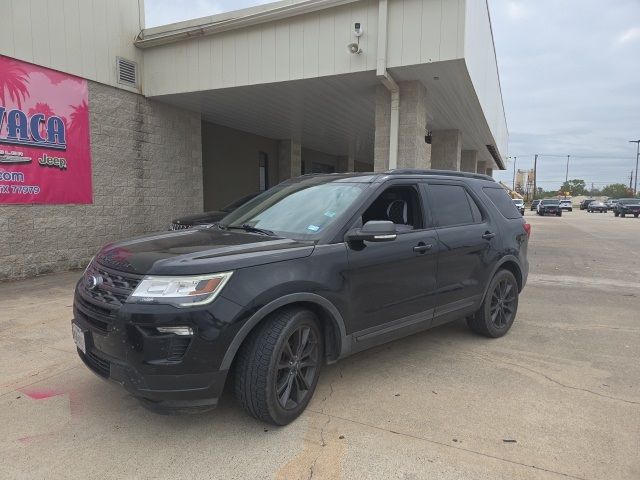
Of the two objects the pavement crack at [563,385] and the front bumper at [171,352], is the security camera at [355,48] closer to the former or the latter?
the pavement crack at [563,385]

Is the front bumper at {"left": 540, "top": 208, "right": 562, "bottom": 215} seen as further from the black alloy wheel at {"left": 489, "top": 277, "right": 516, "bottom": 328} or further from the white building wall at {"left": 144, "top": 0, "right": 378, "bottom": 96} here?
the black alloy wheel at {"left": 489, "top": 277, "right": 516, "bottom": 328}

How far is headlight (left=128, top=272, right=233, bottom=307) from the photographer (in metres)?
2.68

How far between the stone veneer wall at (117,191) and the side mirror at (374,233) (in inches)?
279

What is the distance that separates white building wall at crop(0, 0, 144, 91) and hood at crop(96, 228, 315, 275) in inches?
256

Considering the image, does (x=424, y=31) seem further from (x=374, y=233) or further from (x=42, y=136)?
(x=42, y=136)

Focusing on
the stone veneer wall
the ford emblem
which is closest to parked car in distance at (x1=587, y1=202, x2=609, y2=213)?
the stone veneer wall

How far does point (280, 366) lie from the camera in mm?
2982

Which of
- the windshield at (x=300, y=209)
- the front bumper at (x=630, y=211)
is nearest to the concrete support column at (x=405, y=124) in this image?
the windshield at (x=300, y=209)

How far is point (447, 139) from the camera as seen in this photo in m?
15.3

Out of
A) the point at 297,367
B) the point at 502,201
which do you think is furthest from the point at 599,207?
the point at 297,367

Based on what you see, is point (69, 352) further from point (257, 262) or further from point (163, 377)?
point (257, 262)

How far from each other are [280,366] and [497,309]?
2.96 metres

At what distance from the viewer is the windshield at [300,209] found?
354 cm

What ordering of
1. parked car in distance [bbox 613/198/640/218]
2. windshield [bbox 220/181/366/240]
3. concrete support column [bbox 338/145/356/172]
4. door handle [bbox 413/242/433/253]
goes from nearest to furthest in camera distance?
1. windshield [bbox 220/181/366/240]
2. door handle [bbox 413/242/433/253]
3. concrete support column [bbox 338/145/356/172]
4. parked car in distance [bbox 613/198/640/218]
